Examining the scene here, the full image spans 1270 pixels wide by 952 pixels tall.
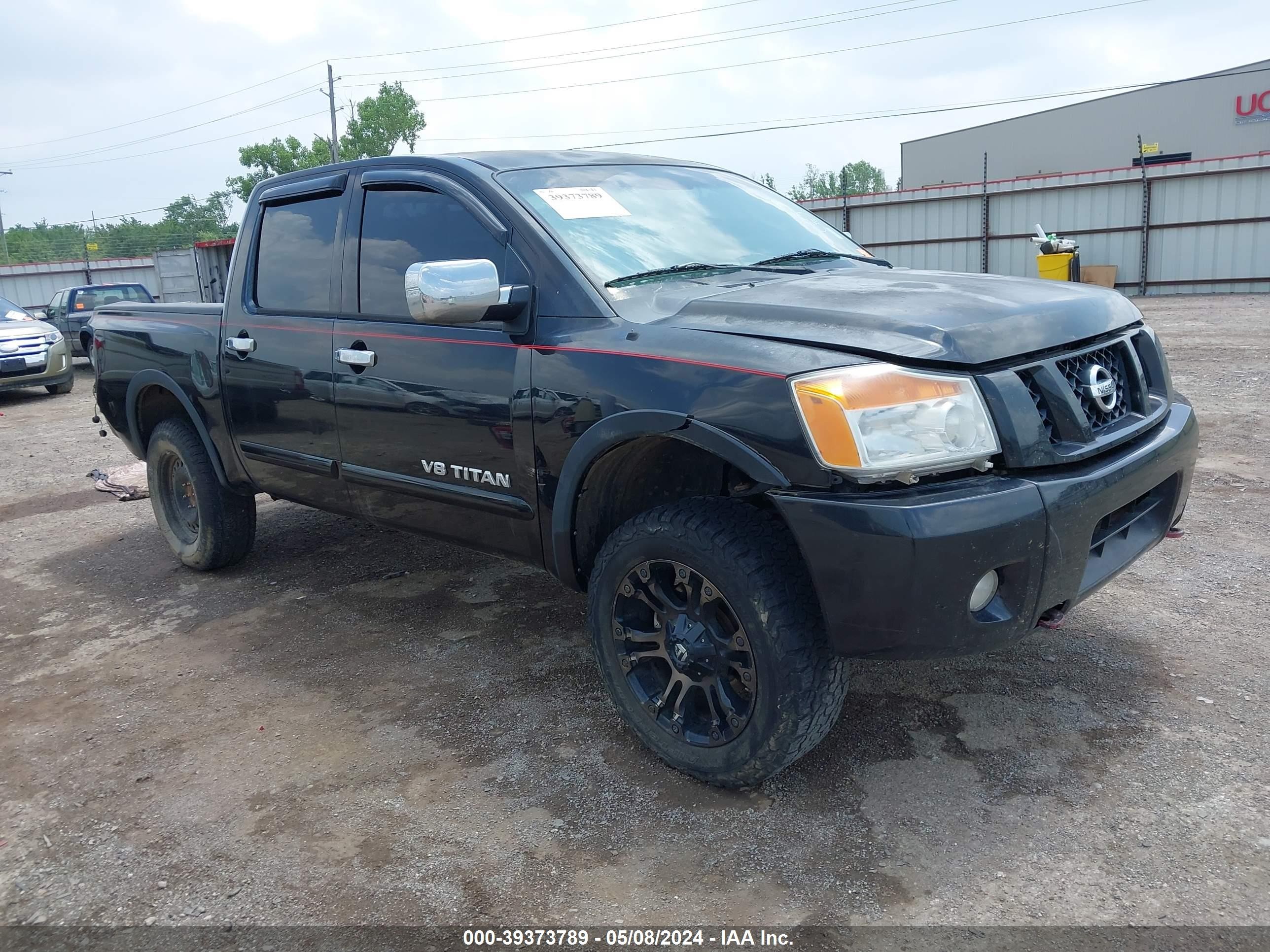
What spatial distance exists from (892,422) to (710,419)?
0.45 m

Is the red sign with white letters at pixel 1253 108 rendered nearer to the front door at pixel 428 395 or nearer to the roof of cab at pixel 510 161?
A: the roof of cab at pixel 510 161

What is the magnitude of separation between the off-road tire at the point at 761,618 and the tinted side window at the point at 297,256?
193cm

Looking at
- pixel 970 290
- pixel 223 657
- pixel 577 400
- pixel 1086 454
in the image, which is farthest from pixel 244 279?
pixel 1086 454

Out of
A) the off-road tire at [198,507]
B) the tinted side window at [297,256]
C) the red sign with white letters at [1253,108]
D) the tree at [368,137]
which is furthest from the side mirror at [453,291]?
the tree at [368,137]

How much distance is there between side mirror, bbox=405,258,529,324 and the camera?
2812mm

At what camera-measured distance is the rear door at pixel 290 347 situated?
3.86 metres

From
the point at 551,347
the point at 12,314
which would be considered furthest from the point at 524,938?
the point at 12,314

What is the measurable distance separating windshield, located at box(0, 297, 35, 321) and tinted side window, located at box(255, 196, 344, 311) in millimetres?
11285

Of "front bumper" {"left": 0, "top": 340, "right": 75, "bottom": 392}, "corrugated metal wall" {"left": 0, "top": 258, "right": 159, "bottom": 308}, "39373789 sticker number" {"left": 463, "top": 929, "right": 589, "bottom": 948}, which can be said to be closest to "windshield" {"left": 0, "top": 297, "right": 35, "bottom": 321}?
"front bumper" {"left": 0, "top": 340, "right": 75, "bottom": 392}

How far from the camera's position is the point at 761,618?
2467mm

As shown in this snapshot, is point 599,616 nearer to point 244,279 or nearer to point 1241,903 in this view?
point 1241,903

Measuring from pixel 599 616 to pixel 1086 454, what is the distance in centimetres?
138

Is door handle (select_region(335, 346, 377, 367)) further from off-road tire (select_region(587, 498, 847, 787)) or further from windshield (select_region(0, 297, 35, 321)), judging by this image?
windshield (select_region(0, 297, 35, 321))

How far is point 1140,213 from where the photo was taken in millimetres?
18328
